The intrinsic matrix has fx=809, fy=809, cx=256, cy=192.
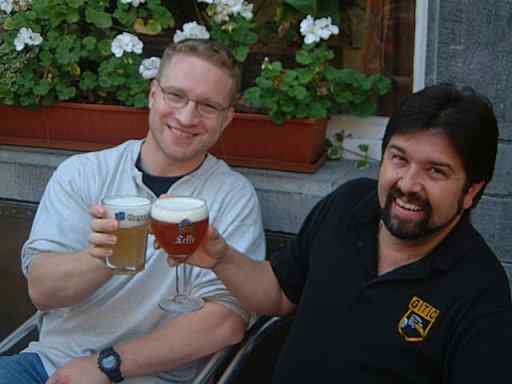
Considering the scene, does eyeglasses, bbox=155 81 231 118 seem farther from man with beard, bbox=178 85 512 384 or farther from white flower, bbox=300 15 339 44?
white flower, bbox=300 15 339 44

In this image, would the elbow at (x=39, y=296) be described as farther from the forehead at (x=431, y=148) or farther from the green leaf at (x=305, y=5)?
the green leaf at (x=305, y=5)

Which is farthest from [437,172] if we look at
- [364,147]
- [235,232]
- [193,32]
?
[193,32]

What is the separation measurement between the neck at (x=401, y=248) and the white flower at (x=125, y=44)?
4.68 feet

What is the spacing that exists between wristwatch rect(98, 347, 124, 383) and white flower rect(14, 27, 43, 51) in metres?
1.46

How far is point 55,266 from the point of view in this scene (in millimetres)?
2291

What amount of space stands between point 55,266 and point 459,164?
3.80 ft

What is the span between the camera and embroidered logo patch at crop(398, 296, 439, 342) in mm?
1848

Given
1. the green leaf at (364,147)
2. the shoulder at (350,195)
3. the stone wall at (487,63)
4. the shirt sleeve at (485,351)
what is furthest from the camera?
the green leaf at (364,147)

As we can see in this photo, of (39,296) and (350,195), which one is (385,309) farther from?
(39,296)

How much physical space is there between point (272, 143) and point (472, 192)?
1219 mm

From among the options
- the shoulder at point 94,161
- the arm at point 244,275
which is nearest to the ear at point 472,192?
the arm at point 244,275

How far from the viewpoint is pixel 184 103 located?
245cm

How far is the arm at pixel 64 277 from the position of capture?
2.22 meters

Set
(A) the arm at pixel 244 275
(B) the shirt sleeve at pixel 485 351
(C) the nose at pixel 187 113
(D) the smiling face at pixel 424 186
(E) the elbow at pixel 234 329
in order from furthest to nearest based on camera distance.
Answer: (C) the nose at pixel 187 113 < (E) the elbow at pixel 234 329 < (A) the arm at pixel 244 275 < (D) the smiling face at pixel 424 186 < (B) the shirt sleeve at pixel 485 351
